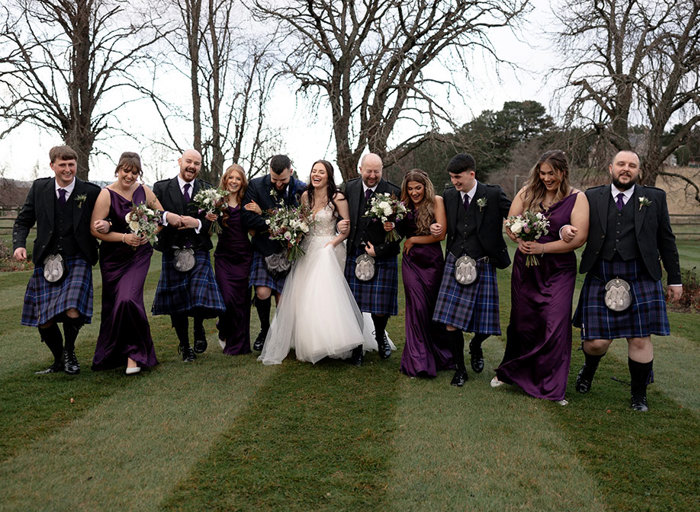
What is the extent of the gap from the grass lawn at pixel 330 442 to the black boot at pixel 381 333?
386 mm

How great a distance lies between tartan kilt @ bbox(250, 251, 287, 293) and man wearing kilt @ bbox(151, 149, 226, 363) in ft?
1.53

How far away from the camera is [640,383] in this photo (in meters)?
4.73

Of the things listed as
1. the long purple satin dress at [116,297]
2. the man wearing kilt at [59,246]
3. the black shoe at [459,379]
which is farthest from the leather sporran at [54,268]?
the black shoe at [459,379]

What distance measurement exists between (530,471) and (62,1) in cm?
1901

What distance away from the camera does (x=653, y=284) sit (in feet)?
15.2

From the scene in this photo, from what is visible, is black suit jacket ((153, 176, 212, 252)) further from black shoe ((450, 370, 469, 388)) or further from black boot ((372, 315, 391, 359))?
black shoe ((450, 370, 469, 388))

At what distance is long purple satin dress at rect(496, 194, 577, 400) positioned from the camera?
486 centimetres

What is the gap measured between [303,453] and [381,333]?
2686mm

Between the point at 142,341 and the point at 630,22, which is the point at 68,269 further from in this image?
the point at 630,22

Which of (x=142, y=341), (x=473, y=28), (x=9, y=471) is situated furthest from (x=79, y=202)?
(x=473, y=28)

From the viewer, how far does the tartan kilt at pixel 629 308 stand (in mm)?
4598

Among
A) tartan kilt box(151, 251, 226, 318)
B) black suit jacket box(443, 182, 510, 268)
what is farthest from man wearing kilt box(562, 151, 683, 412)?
tartan kilt box(151, 251, 226, 318)

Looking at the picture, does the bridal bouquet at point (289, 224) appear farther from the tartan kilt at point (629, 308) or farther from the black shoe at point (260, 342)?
the tartan kilt at point (629, 308)

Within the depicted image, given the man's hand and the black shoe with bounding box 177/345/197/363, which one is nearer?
the man's hand
